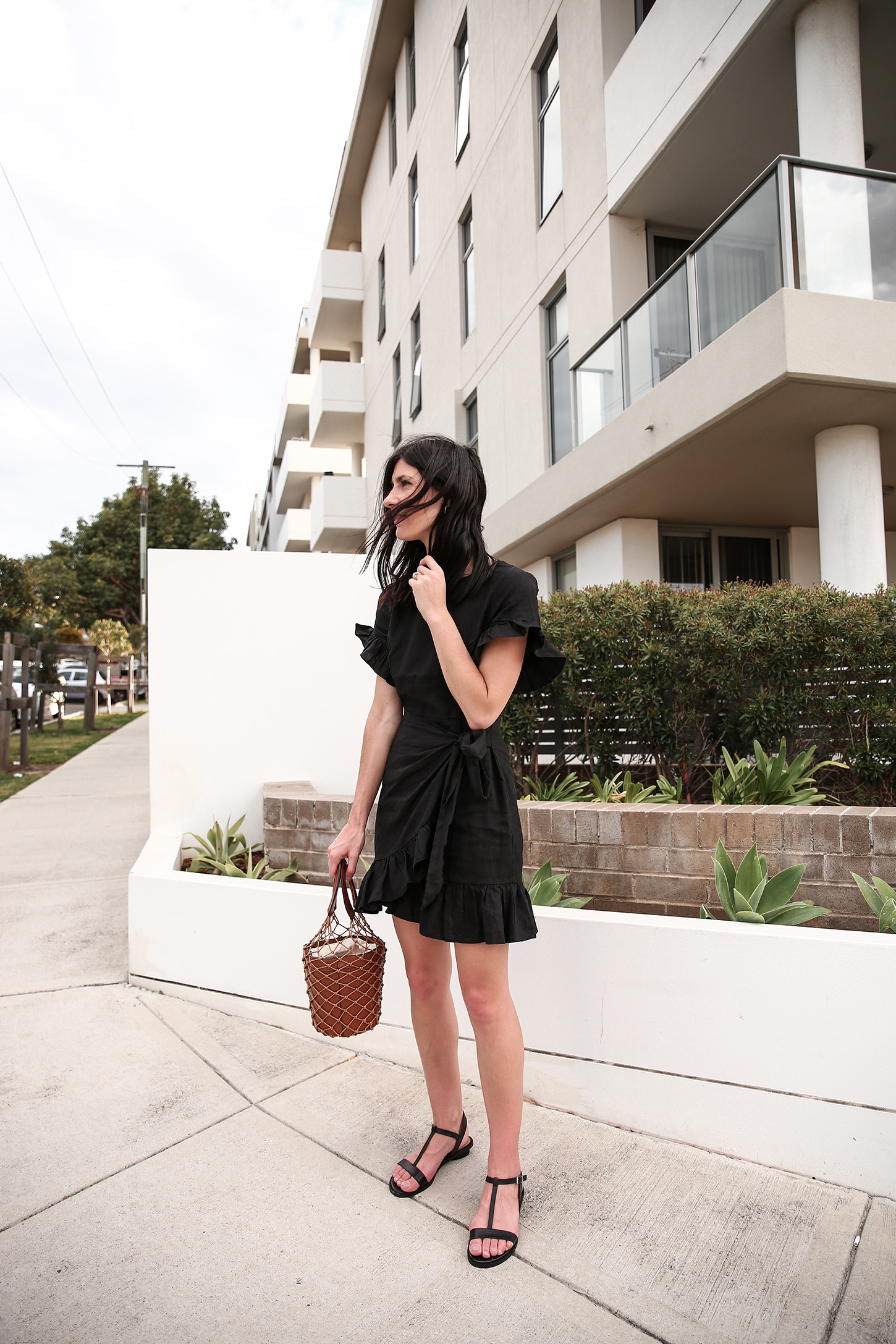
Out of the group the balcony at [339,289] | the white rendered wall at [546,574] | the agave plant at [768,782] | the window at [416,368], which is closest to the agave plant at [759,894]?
the agave plant at [768,782]

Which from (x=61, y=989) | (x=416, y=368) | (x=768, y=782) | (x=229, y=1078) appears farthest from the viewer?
(x=416, y=368)

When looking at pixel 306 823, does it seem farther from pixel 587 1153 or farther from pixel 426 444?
pixel 426 444

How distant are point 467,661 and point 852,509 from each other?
574 cm

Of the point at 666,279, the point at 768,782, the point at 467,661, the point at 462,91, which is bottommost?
the point at 768,782

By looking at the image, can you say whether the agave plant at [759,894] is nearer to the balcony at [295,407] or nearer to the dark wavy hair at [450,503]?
the dark wavy hair at [450,503]

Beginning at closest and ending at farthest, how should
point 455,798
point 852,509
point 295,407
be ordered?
point 455,798
point 852,509
point 295,407

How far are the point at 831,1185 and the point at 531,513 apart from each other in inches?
326

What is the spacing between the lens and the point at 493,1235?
1981 millimetres

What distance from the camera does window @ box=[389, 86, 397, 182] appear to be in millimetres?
17172

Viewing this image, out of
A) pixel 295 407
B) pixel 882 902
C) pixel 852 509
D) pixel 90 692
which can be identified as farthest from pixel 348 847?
pixel 295 407

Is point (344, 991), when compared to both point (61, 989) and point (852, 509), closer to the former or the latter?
point (61, 989)

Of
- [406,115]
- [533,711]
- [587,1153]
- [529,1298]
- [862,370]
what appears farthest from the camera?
[406,115]

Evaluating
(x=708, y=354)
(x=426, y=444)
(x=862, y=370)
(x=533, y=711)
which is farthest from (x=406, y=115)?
(x=426, y=444)

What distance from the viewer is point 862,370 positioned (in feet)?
19.1
